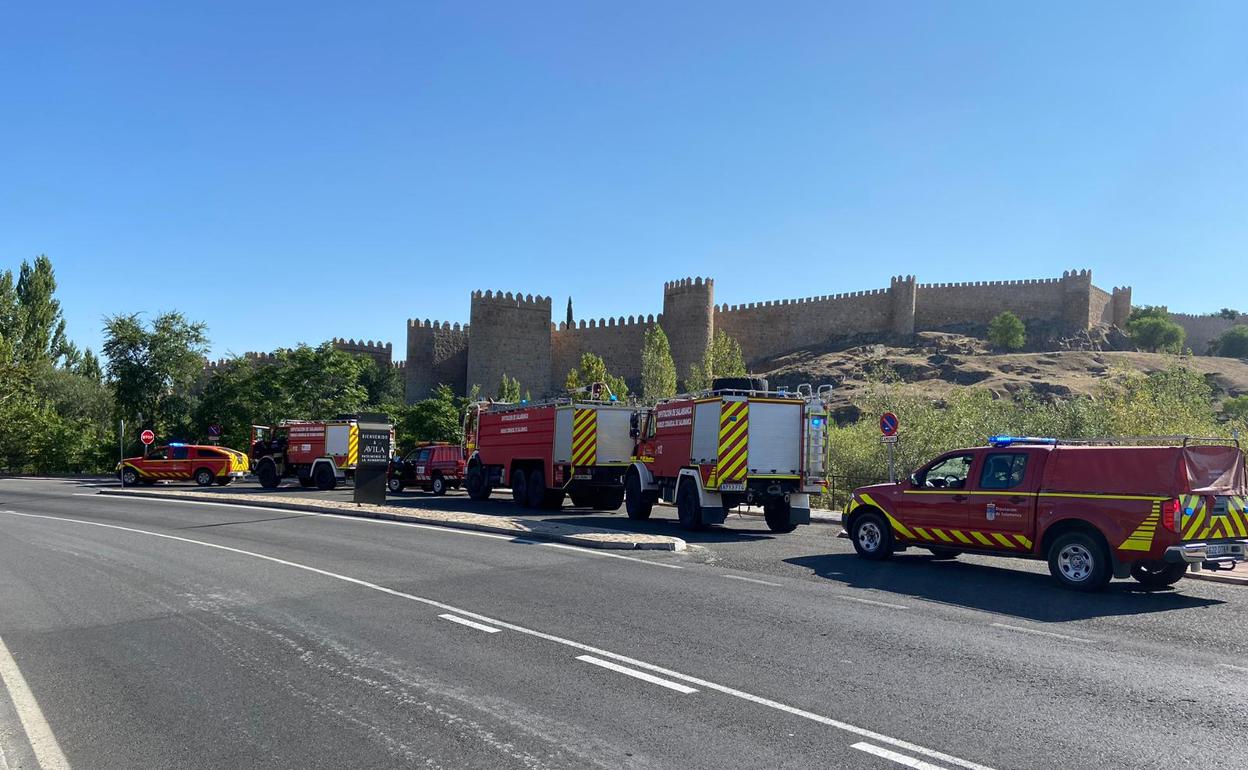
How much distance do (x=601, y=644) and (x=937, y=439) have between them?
20.6 metres

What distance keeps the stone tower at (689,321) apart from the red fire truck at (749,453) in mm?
55997

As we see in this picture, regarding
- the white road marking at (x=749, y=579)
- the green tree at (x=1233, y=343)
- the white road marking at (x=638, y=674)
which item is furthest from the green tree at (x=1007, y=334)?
the white road marking at (x=638, y=674)

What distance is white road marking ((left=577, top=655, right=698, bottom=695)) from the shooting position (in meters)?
6.13

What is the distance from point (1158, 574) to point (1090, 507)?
1.55m

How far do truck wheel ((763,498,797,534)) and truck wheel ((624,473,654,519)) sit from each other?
2798 mm

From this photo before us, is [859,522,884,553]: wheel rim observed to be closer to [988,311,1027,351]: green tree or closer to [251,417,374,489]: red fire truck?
[251,417,374,489]: red fire truck

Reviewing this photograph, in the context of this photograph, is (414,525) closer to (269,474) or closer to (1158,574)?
(1158,574)

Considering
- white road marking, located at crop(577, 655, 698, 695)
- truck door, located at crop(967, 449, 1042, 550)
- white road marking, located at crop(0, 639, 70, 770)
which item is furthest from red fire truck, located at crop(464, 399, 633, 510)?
white road marking, located at crop(0, 639, 70, 770)

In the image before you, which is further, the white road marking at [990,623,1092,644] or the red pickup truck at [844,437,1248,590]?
the red pickup truck at [844,437,1248,590]

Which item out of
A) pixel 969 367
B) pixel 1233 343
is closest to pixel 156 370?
pixel 969 367

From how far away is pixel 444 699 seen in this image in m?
5.88

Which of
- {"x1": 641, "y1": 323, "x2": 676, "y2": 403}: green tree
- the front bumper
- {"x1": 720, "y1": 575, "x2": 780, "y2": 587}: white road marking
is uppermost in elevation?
{"x1": 641, "y1": 323, "x2": 676, "y2": 403}: green tree

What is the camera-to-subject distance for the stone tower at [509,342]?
72.8m

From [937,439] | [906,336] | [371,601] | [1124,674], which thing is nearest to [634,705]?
[1124,674]
